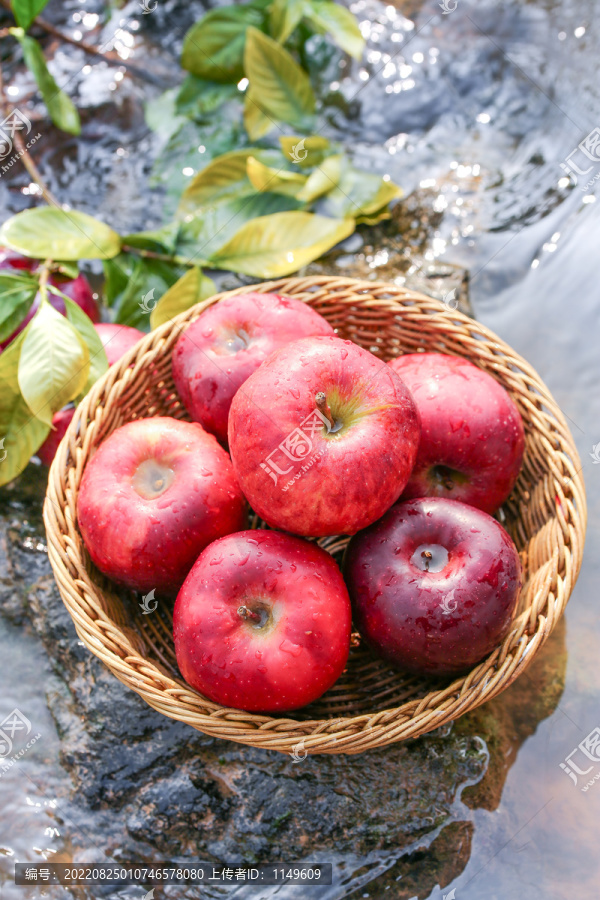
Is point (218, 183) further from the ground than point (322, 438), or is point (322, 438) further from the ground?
point (322, 438)

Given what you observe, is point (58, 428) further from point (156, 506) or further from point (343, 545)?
point (343, 545)

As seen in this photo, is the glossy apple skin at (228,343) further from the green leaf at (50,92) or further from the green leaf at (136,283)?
the green leaf at (50,92)

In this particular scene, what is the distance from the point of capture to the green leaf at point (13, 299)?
1.86 meters

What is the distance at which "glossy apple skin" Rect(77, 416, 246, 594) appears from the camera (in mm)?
1420

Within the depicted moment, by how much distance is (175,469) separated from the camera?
150cm

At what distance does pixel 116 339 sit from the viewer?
6.66 ft

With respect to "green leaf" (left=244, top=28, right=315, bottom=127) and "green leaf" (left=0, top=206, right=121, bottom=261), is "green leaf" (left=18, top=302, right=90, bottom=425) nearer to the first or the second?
"green leaf" (left=0, top=206, right=121, bottom=261)

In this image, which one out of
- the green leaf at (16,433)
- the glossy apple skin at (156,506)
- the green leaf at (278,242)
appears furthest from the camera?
the green leaf at (278,242)

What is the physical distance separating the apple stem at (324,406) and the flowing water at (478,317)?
0.78 m

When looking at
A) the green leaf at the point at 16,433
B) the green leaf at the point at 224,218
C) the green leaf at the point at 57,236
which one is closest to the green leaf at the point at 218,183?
the green leaf at the point at 224,218

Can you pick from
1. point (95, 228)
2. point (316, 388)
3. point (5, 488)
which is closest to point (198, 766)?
point (316, 388)

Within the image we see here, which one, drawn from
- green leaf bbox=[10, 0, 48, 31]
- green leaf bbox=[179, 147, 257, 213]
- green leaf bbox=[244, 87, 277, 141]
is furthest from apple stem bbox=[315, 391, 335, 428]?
green leaf bbox=[10, 0, 48, 31]

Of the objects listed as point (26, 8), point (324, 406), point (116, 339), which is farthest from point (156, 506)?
point (26, 8)

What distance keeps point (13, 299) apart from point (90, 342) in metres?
0.26
